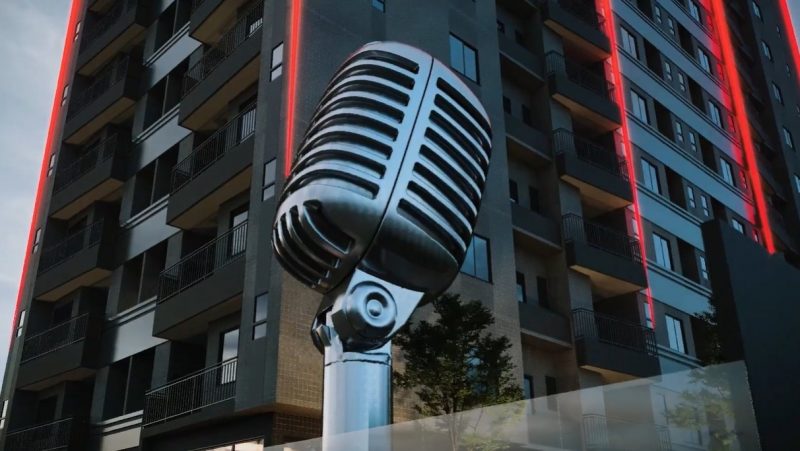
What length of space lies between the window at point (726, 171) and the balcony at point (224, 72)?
74.1ft

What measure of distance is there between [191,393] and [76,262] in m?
8.60

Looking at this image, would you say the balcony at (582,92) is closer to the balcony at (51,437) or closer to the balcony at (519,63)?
the balcony at (519,63)

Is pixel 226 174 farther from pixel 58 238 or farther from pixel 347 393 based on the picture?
pixel 347 393

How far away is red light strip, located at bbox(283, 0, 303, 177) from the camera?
17.4m

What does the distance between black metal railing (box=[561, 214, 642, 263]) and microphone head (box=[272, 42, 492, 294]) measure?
78.8 ft

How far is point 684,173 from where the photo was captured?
32.3m

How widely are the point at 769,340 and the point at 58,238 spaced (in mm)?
28777

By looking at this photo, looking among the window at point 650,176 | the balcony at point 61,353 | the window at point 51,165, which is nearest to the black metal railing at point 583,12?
the window at point 650,176

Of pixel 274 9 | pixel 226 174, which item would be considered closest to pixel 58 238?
pixel 226 174

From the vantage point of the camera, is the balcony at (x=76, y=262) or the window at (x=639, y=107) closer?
the balcony at (x=76, y=262)

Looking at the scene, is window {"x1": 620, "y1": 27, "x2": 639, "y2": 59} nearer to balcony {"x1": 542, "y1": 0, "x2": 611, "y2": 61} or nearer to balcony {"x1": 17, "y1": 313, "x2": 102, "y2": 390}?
balcony {"x1": 542, "y1": 0, "x2": 611, "y2": 61}

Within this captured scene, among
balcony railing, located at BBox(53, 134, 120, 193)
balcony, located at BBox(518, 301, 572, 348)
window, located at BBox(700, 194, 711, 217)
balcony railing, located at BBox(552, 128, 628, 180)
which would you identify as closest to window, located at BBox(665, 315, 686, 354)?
balcony railing, located at BBox(552, 128, 628, 180)

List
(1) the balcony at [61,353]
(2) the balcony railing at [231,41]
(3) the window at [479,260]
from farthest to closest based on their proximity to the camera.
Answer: (1) the balcony at [61,353] → (2) the balcony railing at [231,41] → (3) the window at [479,260]

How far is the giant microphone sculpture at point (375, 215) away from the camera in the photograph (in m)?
2.34
